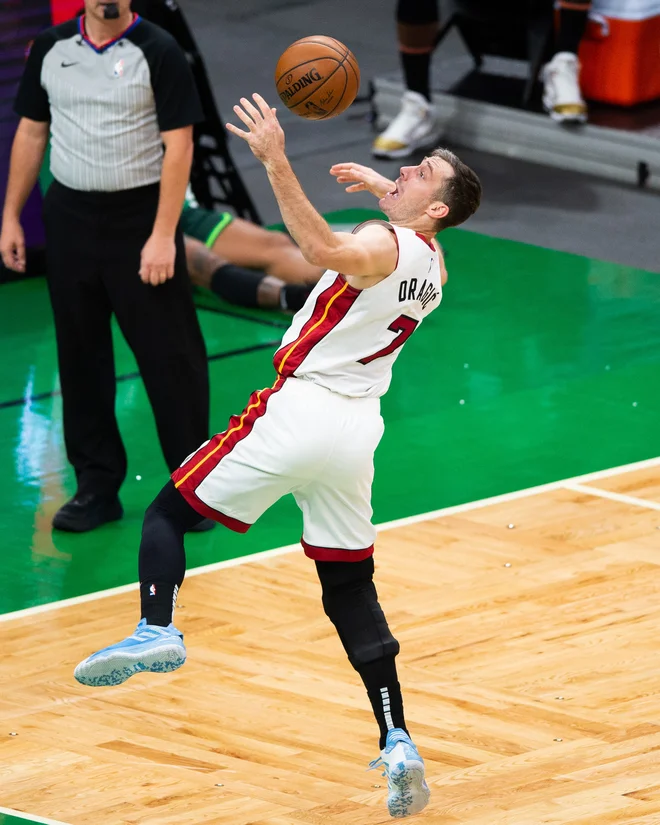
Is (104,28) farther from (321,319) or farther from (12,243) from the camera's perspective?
(321,319)

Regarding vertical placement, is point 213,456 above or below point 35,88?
below

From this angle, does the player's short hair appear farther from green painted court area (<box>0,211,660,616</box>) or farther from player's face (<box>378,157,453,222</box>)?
green painted court area (<box>0,211,660,616</box>)

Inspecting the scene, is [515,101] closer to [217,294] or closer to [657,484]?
[217,294]

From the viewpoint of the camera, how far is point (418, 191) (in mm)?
4520

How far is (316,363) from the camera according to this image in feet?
14.8

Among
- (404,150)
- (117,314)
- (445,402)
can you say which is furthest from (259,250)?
(117,314)

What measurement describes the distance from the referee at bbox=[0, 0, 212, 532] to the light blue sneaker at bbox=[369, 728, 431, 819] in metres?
2.45

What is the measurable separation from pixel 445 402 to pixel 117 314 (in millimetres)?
2201

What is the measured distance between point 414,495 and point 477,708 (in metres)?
1.96

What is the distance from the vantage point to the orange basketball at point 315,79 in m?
5.05

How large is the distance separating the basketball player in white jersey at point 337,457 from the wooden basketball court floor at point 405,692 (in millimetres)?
449

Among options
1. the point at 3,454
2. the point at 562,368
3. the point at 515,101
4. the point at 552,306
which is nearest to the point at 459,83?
the point at 515,101

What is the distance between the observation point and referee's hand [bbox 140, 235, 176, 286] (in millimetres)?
6301

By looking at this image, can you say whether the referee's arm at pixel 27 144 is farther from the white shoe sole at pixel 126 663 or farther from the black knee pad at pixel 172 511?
the white shoe sole at pixel 126 663
